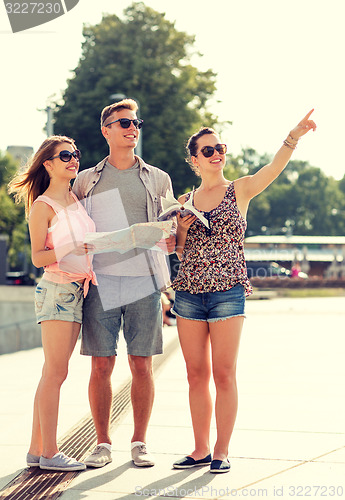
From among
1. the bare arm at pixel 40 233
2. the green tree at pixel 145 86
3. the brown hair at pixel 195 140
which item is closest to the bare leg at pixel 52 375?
the bare arm at pixel 40 233

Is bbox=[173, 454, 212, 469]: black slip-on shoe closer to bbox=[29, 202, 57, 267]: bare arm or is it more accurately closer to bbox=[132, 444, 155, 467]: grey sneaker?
bbox=[132, 444, 155, 467]: grey sneaker

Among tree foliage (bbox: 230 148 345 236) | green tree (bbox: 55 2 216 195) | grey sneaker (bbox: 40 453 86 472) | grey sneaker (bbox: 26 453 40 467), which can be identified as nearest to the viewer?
grey sneaker (bbox: 40 453 86 472)

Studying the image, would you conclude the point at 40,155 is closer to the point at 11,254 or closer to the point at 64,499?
the point at 64,499

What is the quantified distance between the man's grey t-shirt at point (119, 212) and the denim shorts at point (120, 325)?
96 millimetres

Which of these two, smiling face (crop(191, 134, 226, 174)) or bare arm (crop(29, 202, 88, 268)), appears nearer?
bare arm (crop(29, 202, 88, 268))

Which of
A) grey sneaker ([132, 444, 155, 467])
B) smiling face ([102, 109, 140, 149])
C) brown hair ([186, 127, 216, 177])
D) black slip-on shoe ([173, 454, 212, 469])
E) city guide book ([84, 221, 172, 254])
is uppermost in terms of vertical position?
smiling face ([102, 109, 140, 149])

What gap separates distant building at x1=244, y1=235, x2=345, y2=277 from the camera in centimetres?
6475

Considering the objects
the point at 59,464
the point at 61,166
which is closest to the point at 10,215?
the point at 61,166

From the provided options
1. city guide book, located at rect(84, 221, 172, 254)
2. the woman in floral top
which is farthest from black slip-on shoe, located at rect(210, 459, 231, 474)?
city guide book, located at rect(84, 221, 172, 254)

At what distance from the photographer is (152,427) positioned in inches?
218

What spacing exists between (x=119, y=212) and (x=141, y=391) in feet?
3.65

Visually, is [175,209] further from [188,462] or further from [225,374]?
[188,462]

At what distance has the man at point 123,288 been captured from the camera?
4.42 meters

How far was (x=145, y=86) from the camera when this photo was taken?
31.5m
